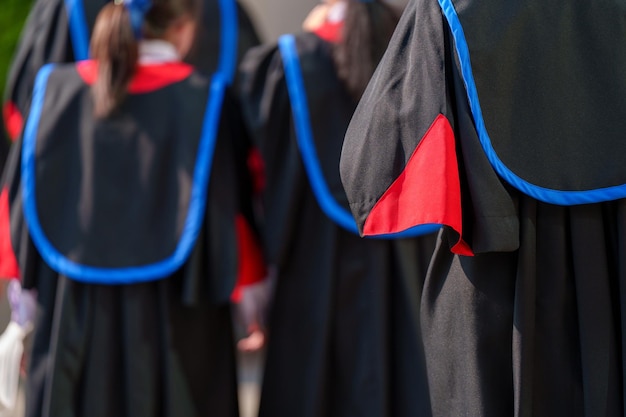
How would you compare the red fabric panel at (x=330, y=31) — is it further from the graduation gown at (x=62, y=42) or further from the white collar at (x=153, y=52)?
the graduation gown at (x=62, y=42)

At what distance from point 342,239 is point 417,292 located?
0.80ft

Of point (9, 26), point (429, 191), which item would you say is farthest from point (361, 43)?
point (9, 26)

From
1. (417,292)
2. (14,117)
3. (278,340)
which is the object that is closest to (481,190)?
(417,292)

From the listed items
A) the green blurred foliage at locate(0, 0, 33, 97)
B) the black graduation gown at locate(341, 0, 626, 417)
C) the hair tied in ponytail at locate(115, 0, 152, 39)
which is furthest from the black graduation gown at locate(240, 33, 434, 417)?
the green blurred foliage at locate(0, 0, 33, 97)

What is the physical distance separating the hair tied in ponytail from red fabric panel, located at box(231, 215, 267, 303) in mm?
565

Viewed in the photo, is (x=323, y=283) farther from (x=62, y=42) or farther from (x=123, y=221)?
(x=62, y=42)

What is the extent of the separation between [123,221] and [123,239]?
47 mm

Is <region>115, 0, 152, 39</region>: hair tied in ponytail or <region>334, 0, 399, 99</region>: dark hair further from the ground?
<region>115, 0, 152, 39</region>: hair tied in ponytail

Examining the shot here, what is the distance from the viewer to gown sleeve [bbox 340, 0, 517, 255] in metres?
1.60

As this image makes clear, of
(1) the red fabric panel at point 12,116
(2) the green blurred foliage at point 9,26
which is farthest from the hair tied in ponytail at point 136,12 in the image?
(2) the green blurred foliage at point 9,26

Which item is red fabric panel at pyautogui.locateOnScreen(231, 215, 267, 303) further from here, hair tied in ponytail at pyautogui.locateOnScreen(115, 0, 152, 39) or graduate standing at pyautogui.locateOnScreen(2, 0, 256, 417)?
hair tied in ponytail at pyautogui.locateOnScreen(115, 0, 152, 39)

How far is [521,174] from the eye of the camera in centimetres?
165

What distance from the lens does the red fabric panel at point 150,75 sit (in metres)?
2.55

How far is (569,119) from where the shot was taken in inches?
66.6
